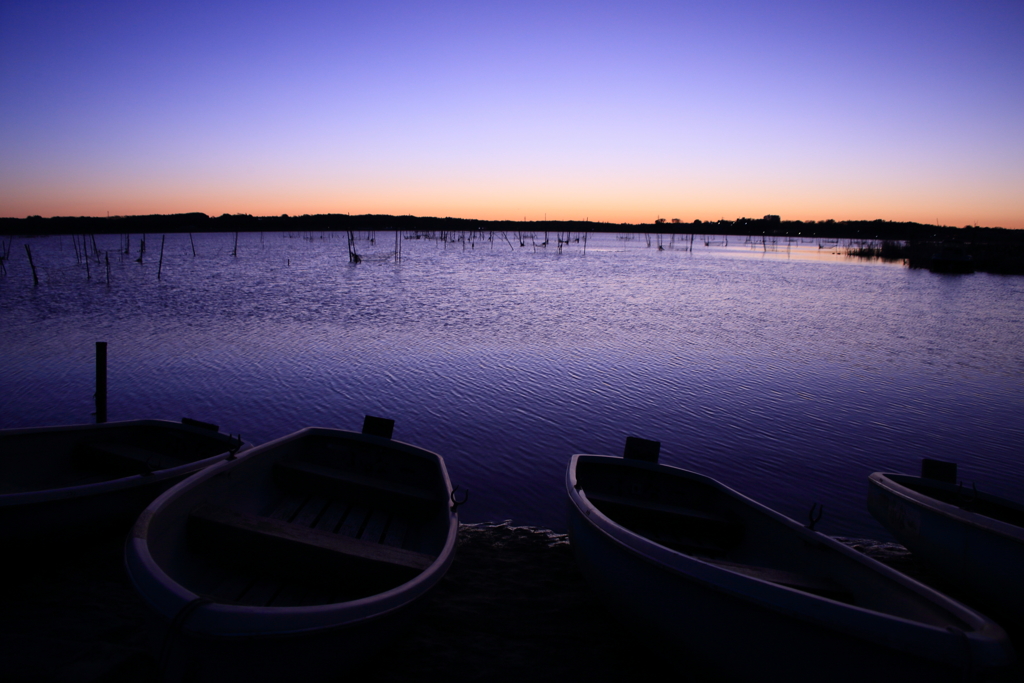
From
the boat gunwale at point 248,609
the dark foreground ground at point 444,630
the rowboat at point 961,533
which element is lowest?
the dark foreground ground at point 444,630

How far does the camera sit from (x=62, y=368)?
1141 centimetres

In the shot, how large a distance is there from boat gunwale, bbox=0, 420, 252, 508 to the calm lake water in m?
Answer: 2.11

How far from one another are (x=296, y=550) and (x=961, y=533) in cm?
573

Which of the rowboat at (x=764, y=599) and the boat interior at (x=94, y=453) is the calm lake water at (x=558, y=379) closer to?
the rowboat at (x=764, y=599)

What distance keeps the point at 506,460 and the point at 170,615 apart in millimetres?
5253

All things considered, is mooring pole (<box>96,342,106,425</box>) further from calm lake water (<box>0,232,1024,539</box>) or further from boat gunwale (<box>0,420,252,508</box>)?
boat gunwale (<box>0,420,252,508</box>)

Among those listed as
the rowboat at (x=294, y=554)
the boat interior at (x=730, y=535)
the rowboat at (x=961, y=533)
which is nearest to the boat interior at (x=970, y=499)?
the rowboat at (x=961, y=533)

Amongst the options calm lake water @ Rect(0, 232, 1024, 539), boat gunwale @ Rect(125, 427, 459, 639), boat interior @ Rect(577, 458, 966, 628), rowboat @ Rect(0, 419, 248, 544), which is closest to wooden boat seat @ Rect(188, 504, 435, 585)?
boat gunwale @ Rect(125, 427, 459, 639)

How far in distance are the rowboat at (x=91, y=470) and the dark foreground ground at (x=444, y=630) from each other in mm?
409

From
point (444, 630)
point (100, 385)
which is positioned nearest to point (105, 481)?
point (100, 385)

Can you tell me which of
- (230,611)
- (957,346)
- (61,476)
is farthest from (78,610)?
(957,346)

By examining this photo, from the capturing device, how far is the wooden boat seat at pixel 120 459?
559cm

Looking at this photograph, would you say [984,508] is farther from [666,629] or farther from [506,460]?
[506,460]

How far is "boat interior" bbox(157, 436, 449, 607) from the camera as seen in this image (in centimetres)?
364
